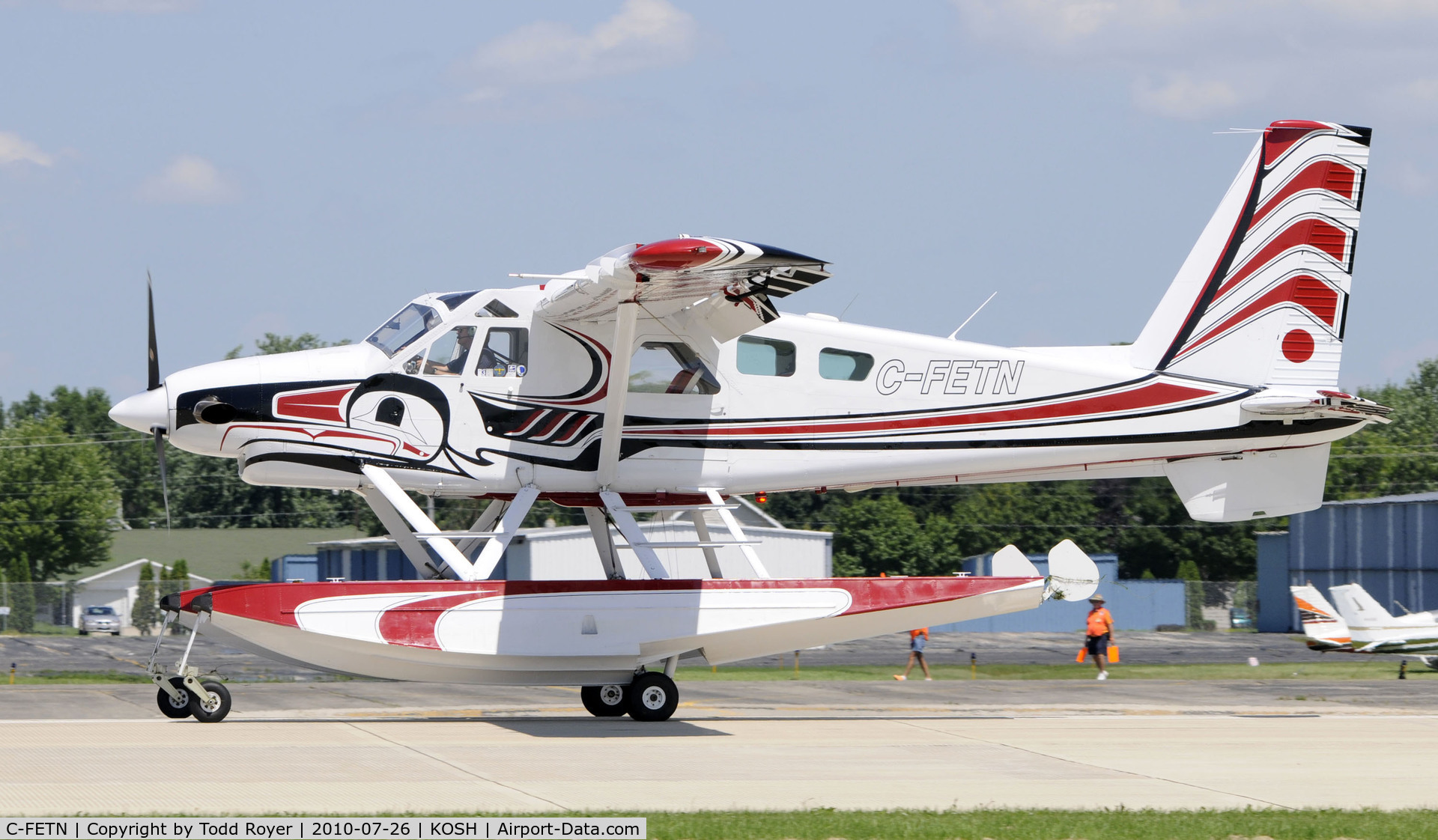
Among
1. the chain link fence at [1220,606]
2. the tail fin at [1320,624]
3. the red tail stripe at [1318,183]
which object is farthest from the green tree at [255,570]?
the red tail stripe at [1318,183]

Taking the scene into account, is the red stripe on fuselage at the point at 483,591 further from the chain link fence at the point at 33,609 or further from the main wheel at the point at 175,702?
the chain link fence at the point at 33,609

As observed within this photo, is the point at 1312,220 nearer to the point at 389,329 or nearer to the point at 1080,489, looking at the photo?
the point at 389,329

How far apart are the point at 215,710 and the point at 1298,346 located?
11.4 meters

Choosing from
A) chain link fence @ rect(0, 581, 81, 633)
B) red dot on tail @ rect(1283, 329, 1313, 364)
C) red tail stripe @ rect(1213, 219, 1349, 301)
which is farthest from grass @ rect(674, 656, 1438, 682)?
chain link fence @ rect(0, 581, 81, 633)

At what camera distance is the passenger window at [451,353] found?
Result: 13773 mm

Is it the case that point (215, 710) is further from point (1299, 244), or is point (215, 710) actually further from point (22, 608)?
point (22, 608)

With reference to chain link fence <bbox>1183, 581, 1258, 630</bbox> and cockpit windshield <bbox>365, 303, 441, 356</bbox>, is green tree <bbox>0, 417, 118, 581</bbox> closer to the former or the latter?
chain link fence <bbox>1183, 581, 1258, 630</bbox>

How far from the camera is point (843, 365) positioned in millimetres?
14500

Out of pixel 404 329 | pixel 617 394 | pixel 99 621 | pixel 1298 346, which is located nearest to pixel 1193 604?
pixel 1298 346

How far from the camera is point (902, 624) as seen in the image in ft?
45.9

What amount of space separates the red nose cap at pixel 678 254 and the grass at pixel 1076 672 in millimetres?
12284

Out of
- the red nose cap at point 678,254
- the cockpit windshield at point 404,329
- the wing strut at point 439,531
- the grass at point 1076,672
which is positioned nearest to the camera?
the red nose cap at point 678,254

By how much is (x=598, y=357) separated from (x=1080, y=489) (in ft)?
204

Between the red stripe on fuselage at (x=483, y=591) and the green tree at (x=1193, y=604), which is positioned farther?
the green tree at (x=1193, y=604)
